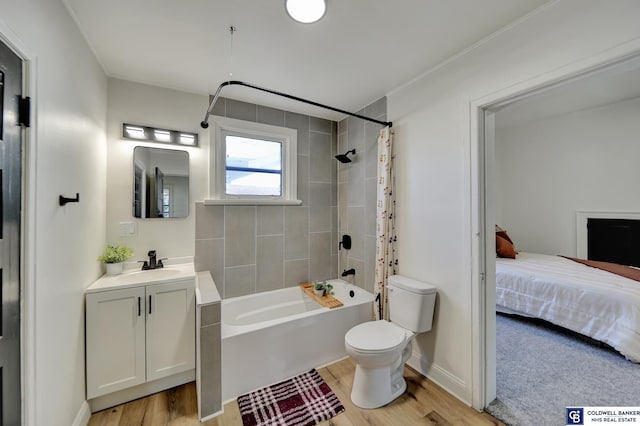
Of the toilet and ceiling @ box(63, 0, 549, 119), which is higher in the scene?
ceiling @ box(63, 0, 549, 119)

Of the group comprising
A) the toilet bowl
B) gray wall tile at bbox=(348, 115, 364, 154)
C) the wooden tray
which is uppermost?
gray wall tile at bbox=(348, 115, 364, 154)

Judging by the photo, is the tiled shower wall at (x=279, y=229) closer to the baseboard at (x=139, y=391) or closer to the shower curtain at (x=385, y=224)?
the baseboard at (x=139, y=391)

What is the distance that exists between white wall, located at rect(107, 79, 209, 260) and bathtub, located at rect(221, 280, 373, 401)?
0.87 m

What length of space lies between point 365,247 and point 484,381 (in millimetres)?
1439

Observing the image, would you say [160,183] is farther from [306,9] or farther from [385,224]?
[385,224]

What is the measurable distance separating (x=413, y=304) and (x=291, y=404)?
115 cm

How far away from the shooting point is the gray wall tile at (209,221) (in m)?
2.38

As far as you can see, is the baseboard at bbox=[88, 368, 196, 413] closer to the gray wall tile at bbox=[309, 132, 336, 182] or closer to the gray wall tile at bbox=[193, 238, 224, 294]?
the gray wall tile at bbox=[193, 238, 224, 294]

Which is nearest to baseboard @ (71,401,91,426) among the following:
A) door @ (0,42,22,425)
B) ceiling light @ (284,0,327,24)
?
door @ (0,42,22,425)

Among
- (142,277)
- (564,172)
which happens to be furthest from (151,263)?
(564,172)

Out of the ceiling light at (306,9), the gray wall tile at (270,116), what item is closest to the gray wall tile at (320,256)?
the gray wall tile at (270,116)

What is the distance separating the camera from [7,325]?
0.90m

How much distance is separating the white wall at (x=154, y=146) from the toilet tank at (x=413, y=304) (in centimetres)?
195

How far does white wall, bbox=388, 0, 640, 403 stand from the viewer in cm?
123
